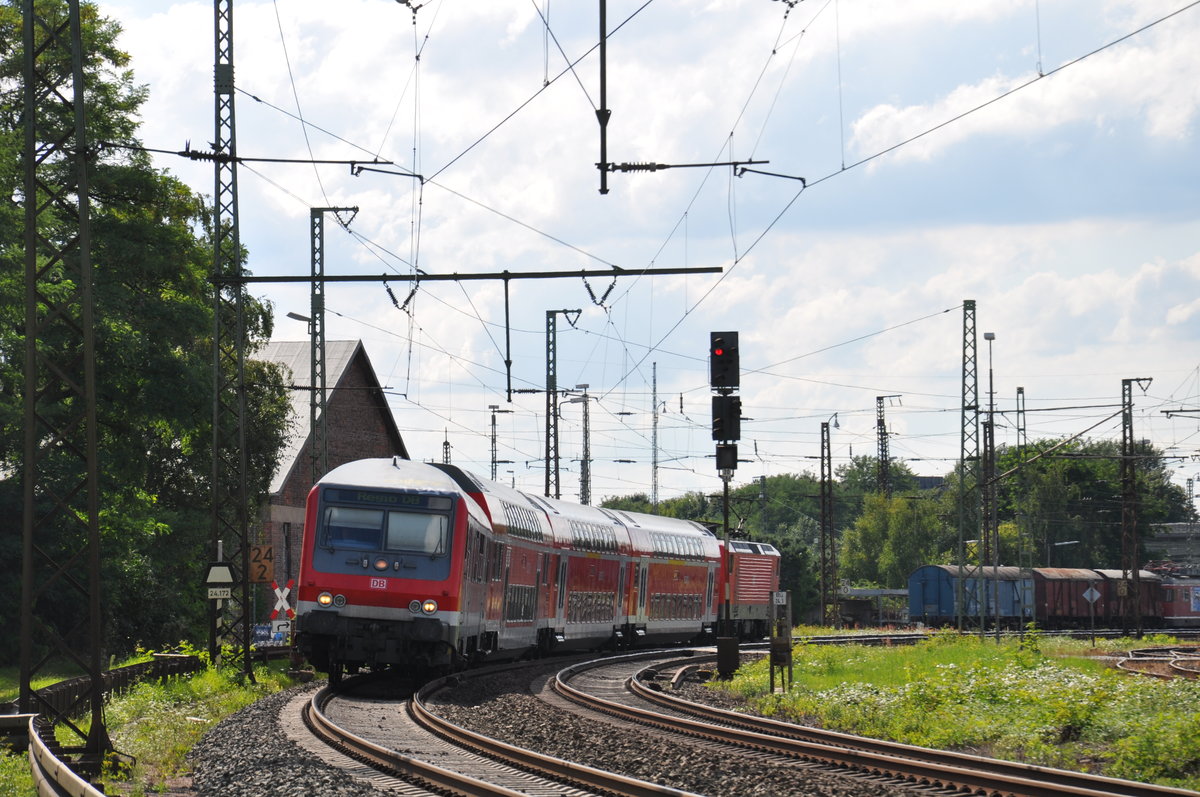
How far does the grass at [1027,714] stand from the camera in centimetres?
1315

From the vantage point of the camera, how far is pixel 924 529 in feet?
373

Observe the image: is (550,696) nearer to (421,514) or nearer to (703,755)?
(421,514)

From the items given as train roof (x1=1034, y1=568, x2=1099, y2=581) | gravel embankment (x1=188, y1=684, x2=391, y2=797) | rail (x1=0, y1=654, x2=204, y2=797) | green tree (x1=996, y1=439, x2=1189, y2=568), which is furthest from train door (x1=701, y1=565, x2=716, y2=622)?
green tree (x1=996, y1=439, x2=1189, y2=568)

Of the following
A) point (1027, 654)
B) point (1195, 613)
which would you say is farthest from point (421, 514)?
point (1195, 613)

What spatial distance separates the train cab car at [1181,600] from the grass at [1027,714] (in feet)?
171

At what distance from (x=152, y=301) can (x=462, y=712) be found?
20.4 metres

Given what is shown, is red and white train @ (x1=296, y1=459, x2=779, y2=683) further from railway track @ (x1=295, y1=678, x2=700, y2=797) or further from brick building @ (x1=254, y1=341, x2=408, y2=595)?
brick building @ (x1=254, y1=341, x2=408, y2=595)

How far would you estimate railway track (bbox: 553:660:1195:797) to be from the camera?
37.4 feet

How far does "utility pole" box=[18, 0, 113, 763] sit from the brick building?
1590 centimetres

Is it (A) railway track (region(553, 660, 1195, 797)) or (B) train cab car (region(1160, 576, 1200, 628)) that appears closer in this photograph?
(A) railway track (region(553, 660, 1195, 797))

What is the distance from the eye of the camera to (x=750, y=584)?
4522 centimetres

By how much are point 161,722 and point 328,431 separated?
42.2m

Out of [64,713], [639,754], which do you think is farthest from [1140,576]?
[64,713]

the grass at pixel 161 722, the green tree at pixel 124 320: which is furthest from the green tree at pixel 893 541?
the grass at pixel 161 722
